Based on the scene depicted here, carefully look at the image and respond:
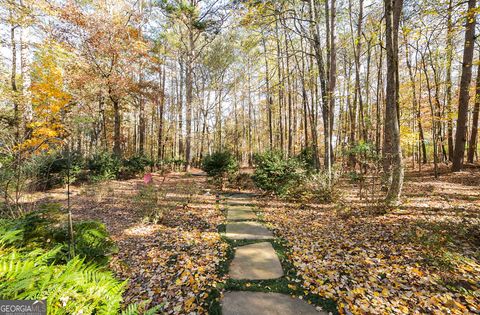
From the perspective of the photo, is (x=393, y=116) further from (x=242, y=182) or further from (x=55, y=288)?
(x=55, y=288)

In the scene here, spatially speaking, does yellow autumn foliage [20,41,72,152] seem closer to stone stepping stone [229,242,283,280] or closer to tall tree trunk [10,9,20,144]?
tall tree trunk [10,9,20,144]

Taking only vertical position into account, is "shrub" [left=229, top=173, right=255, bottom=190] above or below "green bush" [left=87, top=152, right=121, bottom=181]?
below

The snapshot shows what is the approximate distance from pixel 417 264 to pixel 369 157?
108 inches

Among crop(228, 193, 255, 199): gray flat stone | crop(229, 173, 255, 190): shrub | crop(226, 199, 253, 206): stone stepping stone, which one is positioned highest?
crop(229, 173, 255, 190): shrub

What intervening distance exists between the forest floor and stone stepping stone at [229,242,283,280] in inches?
9.3

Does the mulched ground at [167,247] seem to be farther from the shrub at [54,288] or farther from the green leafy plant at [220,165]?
the green leafy plant at [220,165]

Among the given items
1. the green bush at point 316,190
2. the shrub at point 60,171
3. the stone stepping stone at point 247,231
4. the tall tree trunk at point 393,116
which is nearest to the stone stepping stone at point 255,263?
the stone stepping stone at point 247,231

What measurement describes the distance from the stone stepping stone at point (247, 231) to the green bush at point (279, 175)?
2.13 m

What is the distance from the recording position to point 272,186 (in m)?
6.57

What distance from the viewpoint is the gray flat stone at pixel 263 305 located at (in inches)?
80.5

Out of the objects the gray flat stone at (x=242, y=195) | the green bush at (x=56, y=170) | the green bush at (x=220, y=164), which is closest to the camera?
the green bush at (x=56, y=170)

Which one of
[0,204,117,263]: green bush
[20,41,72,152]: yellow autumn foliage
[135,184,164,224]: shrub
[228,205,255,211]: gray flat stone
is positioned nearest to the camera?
[0,204,117,263]: green bush

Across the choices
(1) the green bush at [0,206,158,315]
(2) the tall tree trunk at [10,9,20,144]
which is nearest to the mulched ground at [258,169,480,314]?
(1) the green bush at [0,206,158,315]

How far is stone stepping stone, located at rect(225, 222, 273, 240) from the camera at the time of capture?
3.91 meters
